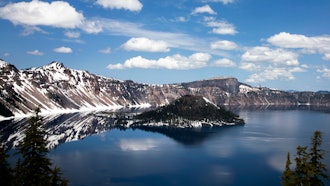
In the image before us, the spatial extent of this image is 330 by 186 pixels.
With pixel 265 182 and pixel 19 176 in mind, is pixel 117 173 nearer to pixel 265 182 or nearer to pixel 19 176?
pixel 265 182

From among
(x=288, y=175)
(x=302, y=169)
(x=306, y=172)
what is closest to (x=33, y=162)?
(x=288, y=175)

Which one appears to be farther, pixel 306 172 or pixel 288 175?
pixel 288 175

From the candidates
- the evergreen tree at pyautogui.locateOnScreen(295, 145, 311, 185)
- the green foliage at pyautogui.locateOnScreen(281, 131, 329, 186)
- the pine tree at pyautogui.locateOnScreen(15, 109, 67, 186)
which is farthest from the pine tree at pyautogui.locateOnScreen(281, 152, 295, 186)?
the pine tree at pyautogui.locateOnScreen(15, 109, 67, 186)

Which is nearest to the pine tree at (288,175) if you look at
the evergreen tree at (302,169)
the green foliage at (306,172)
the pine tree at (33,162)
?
the green foliage at (306,172)

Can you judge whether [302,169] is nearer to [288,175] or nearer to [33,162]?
[288,175]

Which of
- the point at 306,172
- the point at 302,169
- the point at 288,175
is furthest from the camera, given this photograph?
the point at 288,175

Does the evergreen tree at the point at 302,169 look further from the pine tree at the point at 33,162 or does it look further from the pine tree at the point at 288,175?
the pine tree at the point at 33,162

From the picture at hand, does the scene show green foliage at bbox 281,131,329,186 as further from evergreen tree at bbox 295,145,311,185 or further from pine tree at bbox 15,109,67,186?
pine tree at bbox 15,109,67,186

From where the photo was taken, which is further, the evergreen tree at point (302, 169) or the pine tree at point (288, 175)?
the pine tree at point (288, 175)

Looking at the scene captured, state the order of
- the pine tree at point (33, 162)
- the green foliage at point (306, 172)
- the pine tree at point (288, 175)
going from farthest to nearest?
the pine tree at point (33, 162) < the pine tree at point (288, 175) < the green foliage at point (306, 172)

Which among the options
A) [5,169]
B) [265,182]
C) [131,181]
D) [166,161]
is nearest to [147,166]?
[166,161]

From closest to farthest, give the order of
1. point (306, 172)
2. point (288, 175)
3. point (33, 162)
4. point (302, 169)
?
point (306, 172) → point (302, 169) → point (288, 175) → point (33, 162)

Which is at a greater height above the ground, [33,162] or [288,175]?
[33,162]

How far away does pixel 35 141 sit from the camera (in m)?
33.0
